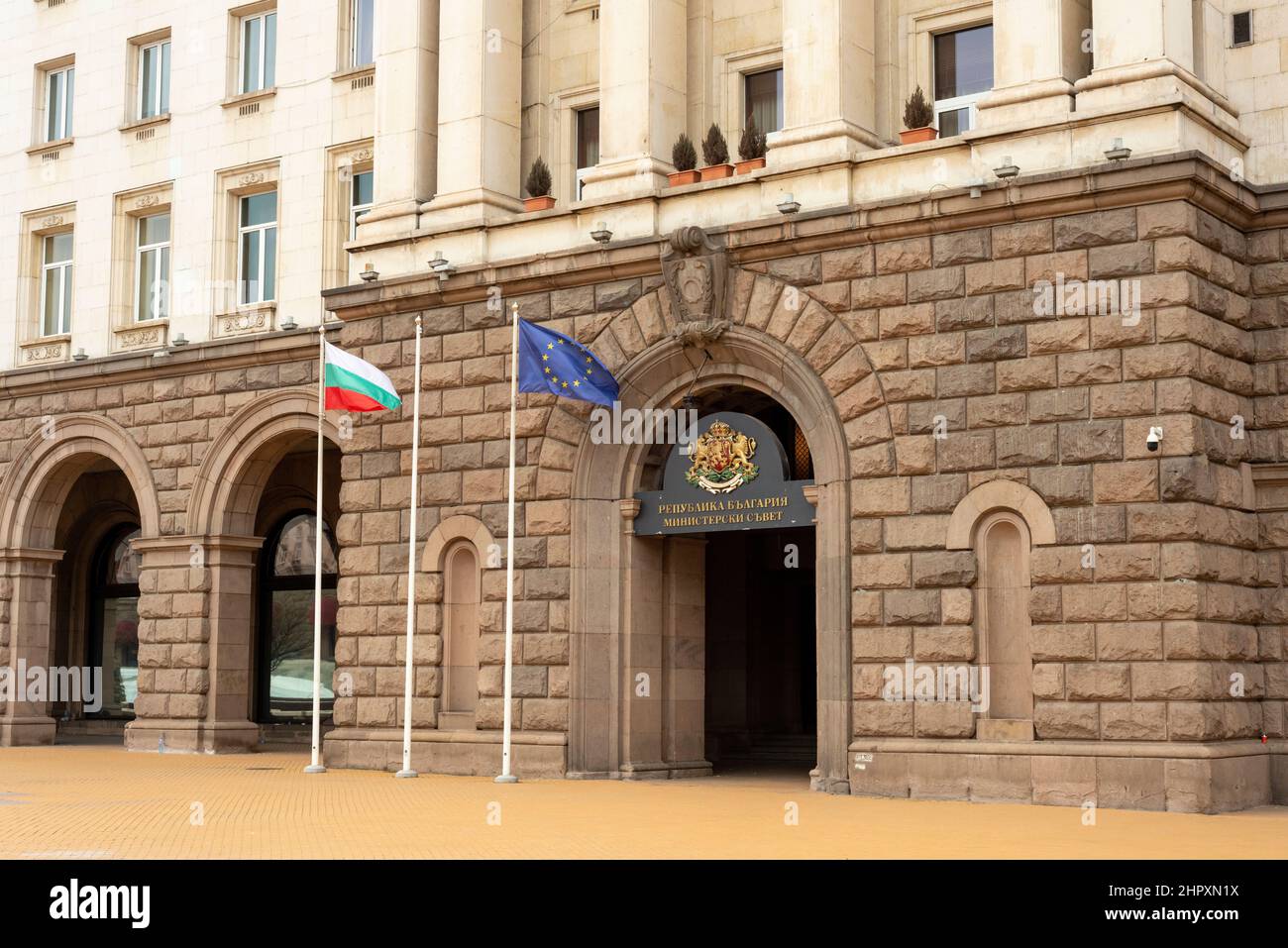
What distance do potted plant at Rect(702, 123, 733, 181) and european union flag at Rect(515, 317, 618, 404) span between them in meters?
3.13

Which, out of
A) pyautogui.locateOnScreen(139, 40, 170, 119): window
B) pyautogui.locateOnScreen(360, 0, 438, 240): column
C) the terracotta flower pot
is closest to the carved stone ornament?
the terracotta flower pot

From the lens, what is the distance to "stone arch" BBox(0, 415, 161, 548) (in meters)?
34.8

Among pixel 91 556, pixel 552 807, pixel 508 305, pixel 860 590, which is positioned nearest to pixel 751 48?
pixel 508 305

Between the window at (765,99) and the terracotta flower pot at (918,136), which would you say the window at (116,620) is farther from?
the terracotta flower pot at (918,136)

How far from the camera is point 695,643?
A: 86.4ft

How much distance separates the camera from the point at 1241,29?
23.0m

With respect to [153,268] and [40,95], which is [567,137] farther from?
[40,95]

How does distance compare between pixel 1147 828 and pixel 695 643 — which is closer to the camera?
pixel 1147 828

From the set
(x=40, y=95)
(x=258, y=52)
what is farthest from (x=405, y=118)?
(x=40, y=95)

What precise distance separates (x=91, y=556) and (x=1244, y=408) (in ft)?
87.8

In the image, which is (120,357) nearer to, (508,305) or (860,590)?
(508,305)

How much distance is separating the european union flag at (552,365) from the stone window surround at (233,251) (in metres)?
9.50

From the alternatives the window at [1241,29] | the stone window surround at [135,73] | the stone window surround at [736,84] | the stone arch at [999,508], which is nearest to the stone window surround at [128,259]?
the stone window surround at [135,73]

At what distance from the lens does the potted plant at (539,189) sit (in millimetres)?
27094
